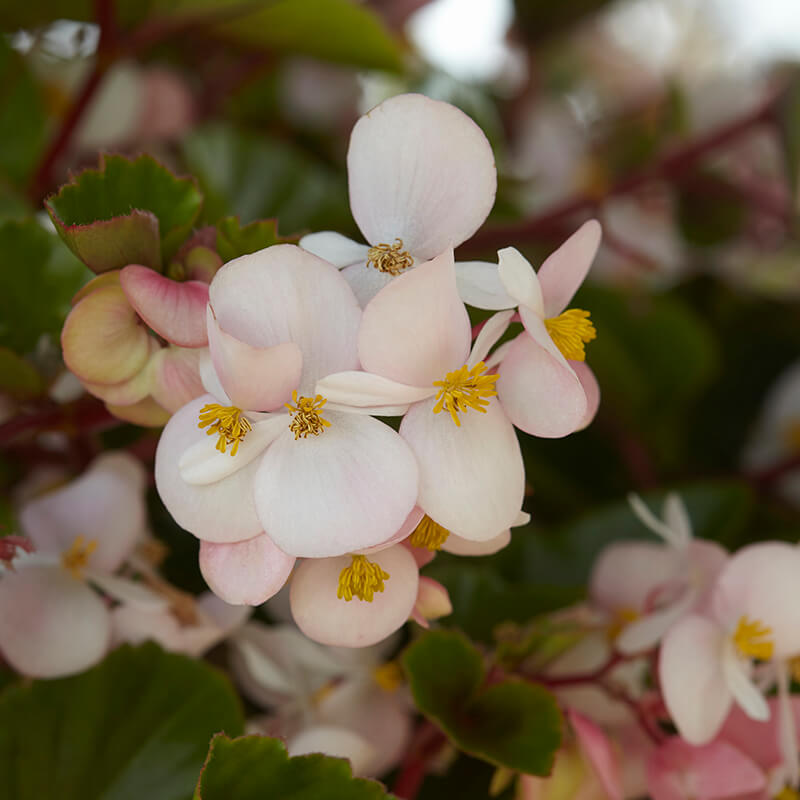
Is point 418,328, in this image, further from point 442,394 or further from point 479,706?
point 479,706

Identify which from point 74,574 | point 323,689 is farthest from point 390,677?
point 74,574

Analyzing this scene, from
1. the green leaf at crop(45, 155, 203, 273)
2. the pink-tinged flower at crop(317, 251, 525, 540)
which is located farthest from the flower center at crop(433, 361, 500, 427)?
the green leaf at crop(45, 155, 203, 273)

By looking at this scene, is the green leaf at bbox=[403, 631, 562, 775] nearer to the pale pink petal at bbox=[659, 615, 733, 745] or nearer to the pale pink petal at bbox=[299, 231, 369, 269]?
the pale pink petal at bbox=[659, 615, 733, 745]

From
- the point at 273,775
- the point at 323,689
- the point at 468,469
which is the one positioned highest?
the point at 468,469

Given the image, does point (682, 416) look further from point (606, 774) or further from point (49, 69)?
point (49, 69)

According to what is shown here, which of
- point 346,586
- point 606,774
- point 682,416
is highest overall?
point 346,586

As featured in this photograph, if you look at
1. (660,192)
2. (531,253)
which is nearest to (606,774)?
(531,253)
